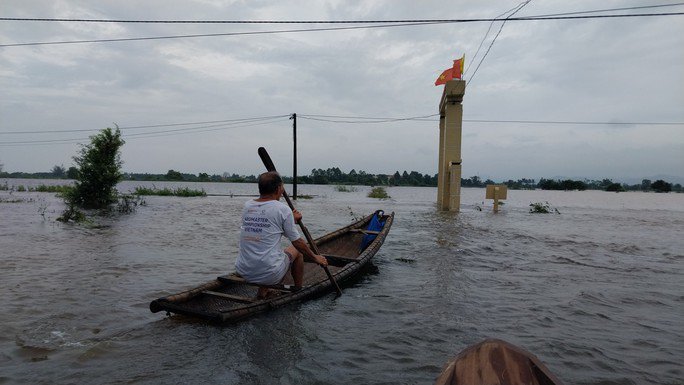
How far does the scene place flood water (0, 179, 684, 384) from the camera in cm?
408

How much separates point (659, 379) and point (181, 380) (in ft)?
15.5

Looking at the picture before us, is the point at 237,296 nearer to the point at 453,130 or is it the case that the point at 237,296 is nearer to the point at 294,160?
the point at 453,130

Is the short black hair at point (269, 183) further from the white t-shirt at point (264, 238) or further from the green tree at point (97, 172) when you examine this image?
the green tree at point (97, 172)

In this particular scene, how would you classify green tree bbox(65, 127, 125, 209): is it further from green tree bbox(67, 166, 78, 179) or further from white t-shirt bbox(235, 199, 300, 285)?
white t-shirt bbox(235, 199, 300, 285)

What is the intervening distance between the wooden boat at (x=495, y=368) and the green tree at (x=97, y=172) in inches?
903

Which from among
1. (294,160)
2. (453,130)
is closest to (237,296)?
(453,130)

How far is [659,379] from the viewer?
404 cm

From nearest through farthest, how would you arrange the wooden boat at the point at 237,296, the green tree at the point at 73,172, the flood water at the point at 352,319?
the flood water at the point at 352,319 → the wooden boat at the point at 237,296 → the green tree at the point at 73,172

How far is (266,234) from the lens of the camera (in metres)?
5.18

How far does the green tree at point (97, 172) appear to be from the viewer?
68.7 ft

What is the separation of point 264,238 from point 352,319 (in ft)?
5.78

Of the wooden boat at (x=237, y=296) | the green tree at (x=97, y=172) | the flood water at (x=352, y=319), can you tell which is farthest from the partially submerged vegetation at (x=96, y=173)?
the wooden boat at (x=237, y=296)

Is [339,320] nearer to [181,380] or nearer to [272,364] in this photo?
[272,364]

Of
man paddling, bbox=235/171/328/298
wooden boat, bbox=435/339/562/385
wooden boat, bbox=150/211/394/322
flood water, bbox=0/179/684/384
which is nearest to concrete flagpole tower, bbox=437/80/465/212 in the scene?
flood water, bbox=0/179/684/384
